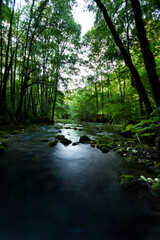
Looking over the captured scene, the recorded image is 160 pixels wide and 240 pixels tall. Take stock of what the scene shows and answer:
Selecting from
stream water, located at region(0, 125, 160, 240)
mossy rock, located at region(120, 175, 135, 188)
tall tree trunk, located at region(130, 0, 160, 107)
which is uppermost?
tall tree trunk, located at region(130, 0, 160, 107)

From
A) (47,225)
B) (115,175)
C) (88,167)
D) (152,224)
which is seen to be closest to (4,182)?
(47,225)

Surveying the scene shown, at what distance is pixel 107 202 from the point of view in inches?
55.2

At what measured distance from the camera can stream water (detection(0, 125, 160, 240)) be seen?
3.40 feet

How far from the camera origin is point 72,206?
4.38 ft

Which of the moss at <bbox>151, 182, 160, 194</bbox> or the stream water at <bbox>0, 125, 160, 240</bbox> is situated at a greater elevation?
the moss at <bbox>151, 182, 160, 194</bbox>

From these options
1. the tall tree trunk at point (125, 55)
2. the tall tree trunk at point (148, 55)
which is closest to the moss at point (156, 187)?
the tall tree trunk at point (148, 55)

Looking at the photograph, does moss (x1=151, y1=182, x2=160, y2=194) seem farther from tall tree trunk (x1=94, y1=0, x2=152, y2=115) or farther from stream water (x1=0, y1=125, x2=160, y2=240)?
tall tree trunk (x1=94, y1=0, x2=152, y2=115)

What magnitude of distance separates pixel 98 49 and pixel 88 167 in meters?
15.2

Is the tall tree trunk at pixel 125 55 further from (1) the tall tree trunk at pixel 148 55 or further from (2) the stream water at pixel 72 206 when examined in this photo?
(2) the stream water at pixel 72 206

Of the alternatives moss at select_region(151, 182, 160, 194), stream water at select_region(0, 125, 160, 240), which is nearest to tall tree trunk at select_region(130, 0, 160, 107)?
moss at select_region(151, 182, 160, 194)

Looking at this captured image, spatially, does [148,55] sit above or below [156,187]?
above

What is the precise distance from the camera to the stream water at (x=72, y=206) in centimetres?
104

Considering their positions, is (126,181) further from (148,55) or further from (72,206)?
(148,55)

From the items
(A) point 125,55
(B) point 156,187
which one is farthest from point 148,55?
(B) point 156,187
